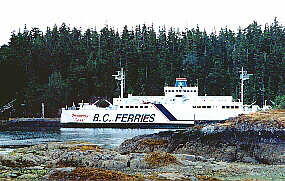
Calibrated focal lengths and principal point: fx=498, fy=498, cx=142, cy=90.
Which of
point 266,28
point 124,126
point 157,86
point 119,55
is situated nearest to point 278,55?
point 266,28

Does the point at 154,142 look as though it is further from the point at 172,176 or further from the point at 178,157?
the point at 172,176

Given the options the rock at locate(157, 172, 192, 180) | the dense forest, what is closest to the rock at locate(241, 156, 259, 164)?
the rock at locate(157, 172, 192, 180)

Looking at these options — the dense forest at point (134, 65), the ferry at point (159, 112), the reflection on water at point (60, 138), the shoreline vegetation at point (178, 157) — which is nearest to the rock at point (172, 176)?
the shoreline vegetation at point (178, 157)

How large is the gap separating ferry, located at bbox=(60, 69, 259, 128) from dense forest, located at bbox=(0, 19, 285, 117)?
12602 millimetres

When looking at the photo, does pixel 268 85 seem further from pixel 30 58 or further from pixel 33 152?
pixel 33 152

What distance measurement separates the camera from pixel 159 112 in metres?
59.1

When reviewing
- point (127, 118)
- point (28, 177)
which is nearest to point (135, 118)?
point (127, 118)

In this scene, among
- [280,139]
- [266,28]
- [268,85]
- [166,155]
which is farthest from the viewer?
[266,28]

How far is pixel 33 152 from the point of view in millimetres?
18609

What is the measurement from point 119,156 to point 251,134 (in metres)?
7.47

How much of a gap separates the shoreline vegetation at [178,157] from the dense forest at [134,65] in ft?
162

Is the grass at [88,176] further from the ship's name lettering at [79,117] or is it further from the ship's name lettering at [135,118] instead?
the ship's name lettering at [79,117]

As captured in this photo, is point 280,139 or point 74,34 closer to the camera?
point 280,139

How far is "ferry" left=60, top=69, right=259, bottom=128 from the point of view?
193 feet
